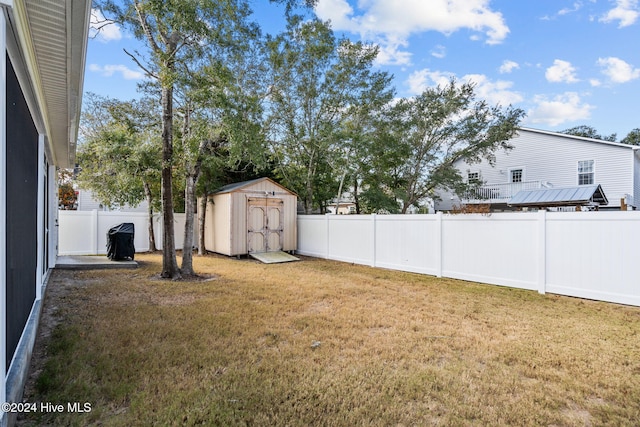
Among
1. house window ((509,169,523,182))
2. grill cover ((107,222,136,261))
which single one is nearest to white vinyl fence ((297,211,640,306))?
grill cover ((107,222,136,261))

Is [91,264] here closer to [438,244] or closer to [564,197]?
[438,244]

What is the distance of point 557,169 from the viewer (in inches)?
627

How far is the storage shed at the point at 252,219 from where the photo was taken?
10531 mm

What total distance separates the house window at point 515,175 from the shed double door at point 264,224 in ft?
42.5

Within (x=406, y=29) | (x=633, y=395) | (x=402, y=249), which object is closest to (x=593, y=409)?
(x=633, y=395)

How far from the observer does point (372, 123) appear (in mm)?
13000

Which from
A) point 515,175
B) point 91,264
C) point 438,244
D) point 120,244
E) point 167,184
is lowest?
point 91,264

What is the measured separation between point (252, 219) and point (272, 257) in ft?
4.88

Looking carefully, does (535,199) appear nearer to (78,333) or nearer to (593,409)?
(593,409)

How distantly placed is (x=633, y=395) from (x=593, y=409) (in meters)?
0.49

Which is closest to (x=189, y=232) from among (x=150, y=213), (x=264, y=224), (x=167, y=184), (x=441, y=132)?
(x=167, y=184)

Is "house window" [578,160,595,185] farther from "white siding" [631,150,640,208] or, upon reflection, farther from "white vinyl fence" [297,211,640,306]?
"white vinyl fence" [297,211,640,306]

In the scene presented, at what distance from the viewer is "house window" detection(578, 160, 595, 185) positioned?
1508 cm

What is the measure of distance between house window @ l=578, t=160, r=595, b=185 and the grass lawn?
13.1 m
